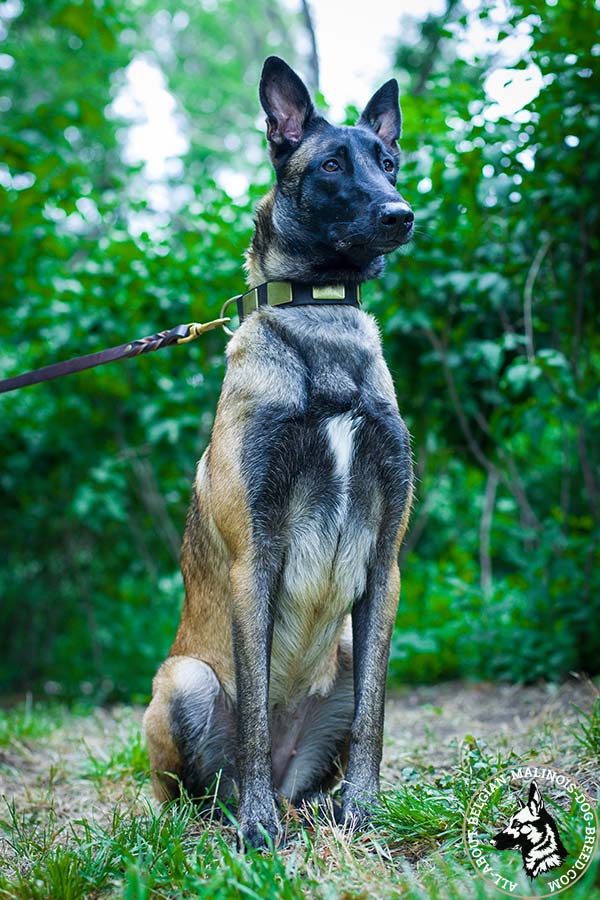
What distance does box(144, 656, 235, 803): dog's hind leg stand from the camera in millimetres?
2453

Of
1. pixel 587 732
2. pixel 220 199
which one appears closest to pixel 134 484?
pixel 220 199

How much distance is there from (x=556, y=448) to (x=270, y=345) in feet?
15.6

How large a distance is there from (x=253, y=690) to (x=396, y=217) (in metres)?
1.47

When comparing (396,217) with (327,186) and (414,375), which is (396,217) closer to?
(327,186)

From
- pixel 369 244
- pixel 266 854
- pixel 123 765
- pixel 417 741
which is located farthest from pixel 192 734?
pixel 369 244

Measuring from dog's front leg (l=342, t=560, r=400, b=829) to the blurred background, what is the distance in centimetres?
149

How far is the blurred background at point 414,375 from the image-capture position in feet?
12.8

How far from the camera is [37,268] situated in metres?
5.43

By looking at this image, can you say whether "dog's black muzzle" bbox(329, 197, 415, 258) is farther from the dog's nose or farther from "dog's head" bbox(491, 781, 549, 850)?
"dog's head" bbox(491, 781, 549, 850)

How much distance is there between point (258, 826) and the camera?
210 centimetres

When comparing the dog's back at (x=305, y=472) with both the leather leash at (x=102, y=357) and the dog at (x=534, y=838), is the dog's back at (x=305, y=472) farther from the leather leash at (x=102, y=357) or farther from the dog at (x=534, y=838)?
the dog at (x=534, y=838)

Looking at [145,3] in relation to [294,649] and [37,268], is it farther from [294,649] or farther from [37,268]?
[294,649]

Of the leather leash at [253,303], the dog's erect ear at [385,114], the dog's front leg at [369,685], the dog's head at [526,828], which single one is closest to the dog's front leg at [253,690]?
the dog's front leg at [369,685]

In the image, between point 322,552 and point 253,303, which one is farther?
point 253,303
